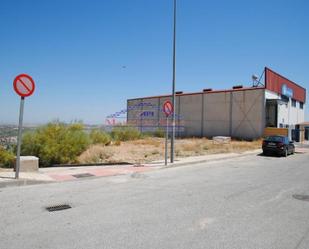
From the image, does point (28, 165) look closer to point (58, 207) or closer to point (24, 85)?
point (24, 85)

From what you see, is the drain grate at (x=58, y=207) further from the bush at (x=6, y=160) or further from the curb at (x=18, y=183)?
the bush at (x=6, y=160)

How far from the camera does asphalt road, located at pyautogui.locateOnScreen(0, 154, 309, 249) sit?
14.7ft

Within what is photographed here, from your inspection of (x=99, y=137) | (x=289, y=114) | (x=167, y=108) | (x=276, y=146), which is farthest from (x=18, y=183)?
(x=289, y=114)

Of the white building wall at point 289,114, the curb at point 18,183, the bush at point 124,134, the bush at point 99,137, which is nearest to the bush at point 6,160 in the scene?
the curb at point 18,183

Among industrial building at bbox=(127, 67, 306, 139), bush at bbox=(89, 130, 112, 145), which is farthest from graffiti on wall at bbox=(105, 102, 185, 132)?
bush at bbox=(89, 130, 112, 145)

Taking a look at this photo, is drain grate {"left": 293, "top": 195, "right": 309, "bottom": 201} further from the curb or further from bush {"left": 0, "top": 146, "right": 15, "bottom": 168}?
bush {"left": 0, "top": 146, "right": 15, "bottom": 168}

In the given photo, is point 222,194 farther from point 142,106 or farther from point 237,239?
point 142,106

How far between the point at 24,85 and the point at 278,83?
3956 cm

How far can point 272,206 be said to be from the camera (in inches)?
264

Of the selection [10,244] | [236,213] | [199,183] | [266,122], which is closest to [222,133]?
[266,122]

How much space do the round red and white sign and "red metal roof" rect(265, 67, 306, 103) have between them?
1344 inches

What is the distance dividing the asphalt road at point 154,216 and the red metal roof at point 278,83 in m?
31.2

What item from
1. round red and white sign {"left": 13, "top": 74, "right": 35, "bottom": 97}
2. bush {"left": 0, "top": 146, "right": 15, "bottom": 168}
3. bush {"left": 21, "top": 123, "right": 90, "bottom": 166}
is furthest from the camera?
bush {"left": 21, "top": 123, "right": 90, "bottom": 166}

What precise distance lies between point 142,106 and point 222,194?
47586 mm
